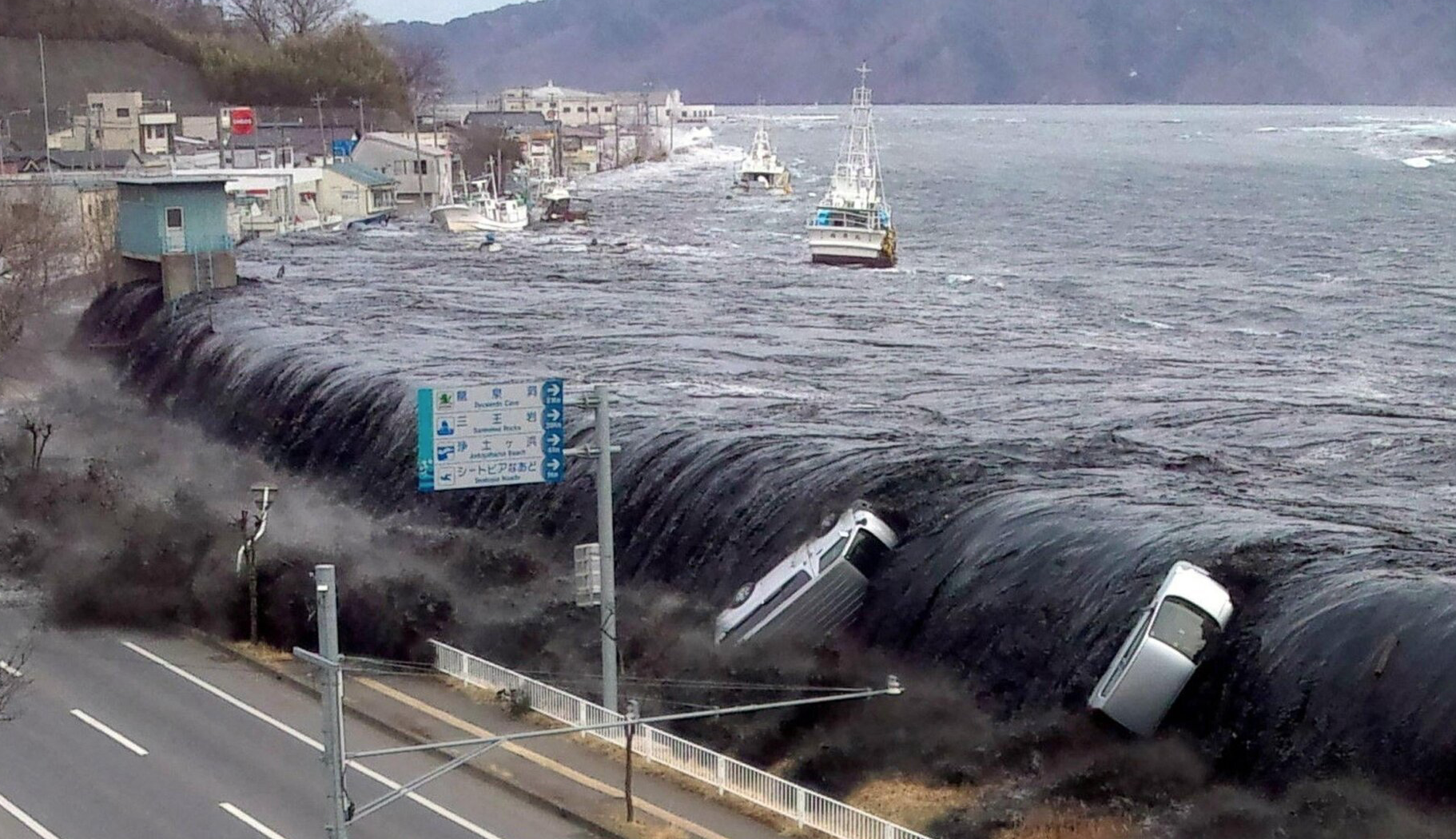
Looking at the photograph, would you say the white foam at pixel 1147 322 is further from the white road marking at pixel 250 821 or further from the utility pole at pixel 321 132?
the utility pole at pixel 321 132

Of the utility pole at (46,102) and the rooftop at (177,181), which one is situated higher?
the utility pole at (46,102)

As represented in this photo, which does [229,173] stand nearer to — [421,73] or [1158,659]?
[1158,659]

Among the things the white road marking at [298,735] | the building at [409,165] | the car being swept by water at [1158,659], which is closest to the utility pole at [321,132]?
the building at [409,165]

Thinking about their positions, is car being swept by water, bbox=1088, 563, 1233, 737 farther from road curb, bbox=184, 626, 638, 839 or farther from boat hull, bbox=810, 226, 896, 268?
boat hull, bbox=810, 226, 896, 268

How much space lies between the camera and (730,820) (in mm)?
16156

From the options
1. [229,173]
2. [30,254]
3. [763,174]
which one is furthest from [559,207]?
[30,254]

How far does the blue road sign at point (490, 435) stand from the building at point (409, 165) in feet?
225

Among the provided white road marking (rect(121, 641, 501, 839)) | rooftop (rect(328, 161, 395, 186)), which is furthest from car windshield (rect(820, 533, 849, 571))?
rooftop (rect(328, 161, 395, 186))

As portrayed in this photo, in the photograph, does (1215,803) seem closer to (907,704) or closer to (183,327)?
(907,704)

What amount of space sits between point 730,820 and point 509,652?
21.2 feet

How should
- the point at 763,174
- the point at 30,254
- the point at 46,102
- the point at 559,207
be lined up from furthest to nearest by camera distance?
the point at 763,174
the point at 46,102
the point at 559,207
the point at 30,254

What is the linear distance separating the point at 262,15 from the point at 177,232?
95.4 metres

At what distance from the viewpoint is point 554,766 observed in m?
17.5

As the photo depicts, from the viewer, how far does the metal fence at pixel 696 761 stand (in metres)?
15.6
